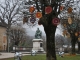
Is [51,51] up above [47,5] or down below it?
below

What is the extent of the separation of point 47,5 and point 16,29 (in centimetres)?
6875

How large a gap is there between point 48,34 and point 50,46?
38.9 inches

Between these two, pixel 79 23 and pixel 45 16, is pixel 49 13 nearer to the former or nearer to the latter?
pixel 45 16

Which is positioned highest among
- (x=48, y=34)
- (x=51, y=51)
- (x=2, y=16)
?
(x=2, y=16)

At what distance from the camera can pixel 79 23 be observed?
4319 centimetres

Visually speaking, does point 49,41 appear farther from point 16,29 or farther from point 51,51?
point 16,29

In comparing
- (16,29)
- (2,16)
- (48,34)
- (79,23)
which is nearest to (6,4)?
(2,16)

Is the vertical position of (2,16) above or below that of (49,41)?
above

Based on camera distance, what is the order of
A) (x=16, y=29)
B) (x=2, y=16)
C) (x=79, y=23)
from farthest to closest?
1. (x=16, y=29)
2. (x=2, y=16)
3. (x=79, y=23)

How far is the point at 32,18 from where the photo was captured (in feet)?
67.6

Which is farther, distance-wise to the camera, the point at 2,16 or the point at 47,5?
the point at 2,16

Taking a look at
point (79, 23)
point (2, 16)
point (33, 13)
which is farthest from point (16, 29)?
point (33, 13)

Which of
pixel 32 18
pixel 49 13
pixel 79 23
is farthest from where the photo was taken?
pixel 79 23

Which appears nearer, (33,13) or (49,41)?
(49,41)
